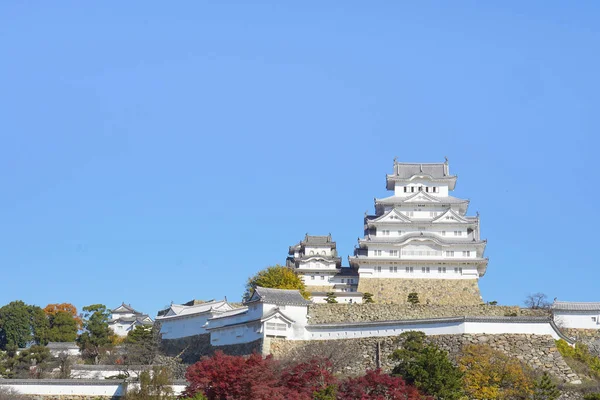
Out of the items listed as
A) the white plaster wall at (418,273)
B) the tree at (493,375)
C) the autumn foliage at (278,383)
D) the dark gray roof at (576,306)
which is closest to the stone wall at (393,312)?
the dark gray roof at (576,306)

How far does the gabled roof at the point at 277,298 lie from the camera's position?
39.3 metres

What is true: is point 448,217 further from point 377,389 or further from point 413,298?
point 377,389

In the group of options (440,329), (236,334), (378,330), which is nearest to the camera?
(440,329)

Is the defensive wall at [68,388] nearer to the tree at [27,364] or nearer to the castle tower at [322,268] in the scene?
the tree at [27,364]

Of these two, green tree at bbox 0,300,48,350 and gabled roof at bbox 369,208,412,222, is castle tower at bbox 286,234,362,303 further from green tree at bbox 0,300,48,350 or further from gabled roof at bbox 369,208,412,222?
green tree at bbox 0,300,48,350

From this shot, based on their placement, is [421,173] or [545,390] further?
[421,173]

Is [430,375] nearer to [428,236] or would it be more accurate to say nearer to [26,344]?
[428,236]

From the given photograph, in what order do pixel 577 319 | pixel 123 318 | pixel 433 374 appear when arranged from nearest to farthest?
pixel 433 374 → pixel 577 319 → pixel 123 318

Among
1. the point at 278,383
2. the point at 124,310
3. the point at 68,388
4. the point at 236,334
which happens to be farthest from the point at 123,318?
the point at 278,383

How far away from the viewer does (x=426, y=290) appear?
4909 cm

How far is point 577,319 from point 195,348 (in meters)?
17.4

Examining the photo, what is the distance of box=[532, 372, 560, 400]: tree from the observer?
31641 millimetres

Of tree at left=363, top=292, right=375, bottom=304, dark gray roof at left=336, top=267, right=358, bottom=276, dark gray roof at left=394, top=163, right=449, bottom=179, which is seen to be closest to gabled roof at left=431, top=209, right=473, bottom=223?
dark gray roof at left=394, top=163, right=449, bottom=179

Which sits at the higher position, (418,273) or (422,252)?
(422,252)
